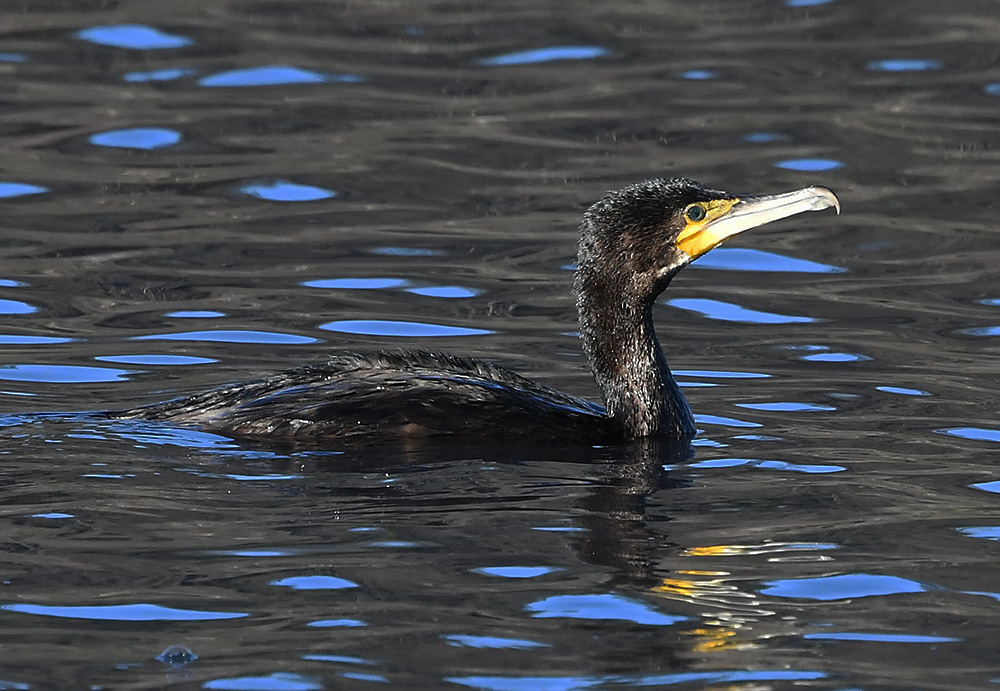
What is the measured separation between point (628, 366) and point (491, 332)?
2.15 meters

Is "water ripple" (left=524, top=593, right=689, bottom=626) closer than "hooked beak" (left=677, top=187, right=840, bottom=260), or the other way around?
"water ripple" (left=524, top=593, right=689, bottom=626)

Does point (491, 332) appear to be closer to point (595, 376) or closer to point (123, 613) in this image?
point (595, 376)

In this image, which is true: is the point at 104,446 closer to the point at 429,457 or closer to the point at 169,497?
the point at 169,497

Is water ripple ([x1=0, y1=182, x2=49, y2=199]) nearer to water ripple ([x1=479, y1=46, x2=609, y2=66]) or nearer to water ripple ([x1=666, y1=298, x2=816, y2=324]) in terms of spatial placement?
water ripple ([x1=479, y1=46, x2=609, y2=66])

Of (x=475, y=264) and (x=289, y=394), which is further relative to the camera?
(x=475, y=264)

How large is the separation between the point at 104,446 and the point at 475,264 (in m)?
4.91

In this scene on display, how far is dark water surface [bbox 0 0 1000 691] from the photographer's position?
6.21 m

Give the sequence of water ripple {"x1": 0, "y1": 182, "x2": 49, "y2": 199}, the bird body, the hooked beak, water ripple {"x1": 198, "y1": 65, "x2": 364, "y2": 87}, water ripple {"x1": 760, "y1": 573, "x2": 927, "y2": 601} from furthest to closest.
A: water ripple {"x1": 198, "y1": 65, "x2": 364, "y2": 87}, water ripple {"x1": 0, "y1": 182, "x2": 49, "y2": 199}, the hooked beak, the bird body, water ripple {"x1": 760, "y1": 573, "x2": 927, "y2": 601}

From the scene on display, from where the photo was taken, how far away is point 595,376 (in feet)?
29.9

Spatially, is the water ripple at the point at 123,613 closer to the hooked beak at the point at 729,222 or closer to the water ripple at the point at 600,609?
the water ripple at the point at 600,609

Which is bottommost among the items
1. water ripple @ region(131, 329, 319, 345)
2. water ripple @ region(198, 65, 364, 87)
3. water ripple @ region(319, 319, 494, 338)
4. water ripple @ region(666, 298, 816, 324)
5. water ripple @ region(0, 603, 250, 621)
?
water ripple @ region(319, 319, 494, 338)

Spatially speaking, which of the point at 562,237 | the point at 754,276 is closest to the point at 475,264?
the point at 562,237

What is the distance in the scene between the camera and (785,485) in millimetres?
7906

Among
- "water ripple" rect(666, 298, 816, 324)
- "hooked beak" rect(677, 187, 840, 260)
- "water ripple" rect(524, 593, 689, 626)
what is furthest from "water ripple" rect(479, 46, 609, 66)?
"water ripple" rect(524, 593, 689, 626)
